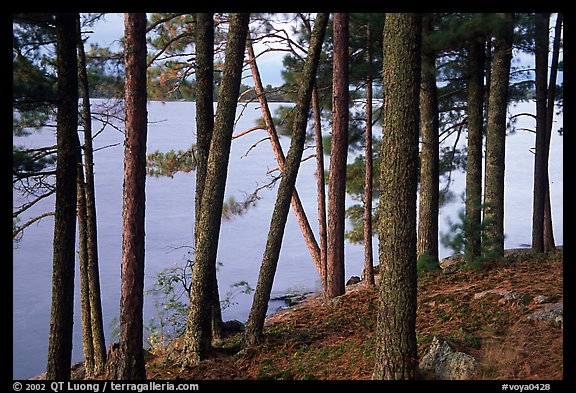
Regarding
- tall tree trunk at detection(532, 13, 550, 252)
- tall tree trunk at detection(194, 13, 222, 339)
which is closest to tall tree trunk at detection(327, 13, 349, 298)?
tall tree trunk at detection(194, 13, 222, 339)

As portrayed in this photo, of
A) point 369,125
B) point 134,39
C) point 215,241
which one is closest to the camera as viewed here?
point 134,39

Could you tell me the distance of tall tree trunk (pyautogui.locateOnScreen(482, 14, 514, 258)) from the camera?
933 centimetres

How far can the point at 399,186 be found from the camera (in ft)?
16.1

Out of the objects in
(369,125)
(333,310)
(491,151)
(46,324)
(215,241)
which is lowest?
(46,324)

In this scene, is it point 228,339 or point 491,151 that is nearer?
point 228,339

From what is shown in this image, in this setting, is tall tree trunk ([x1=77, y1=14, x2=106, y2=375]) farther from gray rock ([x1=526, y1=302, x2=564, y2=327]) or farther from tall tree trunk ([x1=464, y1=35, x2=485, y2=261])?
gray rock ([x1=526, y1=302, x2=564, y2=327])

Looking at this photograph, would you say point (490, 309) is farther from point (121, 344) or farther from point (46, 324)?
point (46, 324)

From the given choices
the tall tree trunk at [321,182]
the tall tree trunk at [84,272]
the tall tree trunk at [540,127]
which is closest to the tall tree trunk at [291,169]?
the tall tree trunk at [84,272]

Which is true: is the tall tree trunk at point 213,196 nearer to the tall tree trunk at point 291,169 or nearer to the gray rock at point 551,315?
the tall tree trunk at point 291,169

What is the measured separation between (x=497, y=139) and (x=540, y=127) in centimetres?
236

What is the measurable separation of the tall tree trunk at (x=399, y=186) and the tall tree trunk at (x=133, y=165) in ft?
8.76

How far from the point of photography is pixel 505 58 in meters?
9.44

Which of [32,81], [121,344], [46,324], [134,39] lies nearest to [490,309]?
[121,344]
